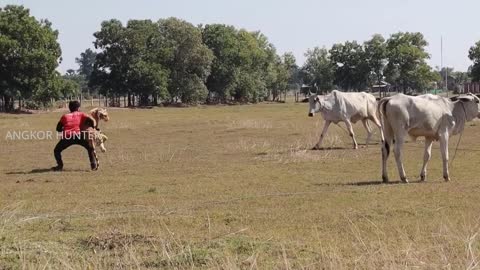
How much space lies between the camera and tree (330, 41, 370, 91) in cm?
12144

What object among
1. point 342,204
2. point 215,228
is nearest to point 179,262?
point 215,228

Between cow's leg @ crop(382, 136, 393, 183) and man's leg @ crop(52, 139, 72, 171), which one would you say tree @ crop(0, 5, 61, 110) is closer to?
man's leg @ crop(52, 139, 72, 171)

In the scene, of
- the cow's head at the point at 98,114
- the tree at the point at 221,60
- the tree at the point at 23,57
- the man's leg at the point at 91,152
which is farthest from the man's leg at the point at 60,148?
the tree at the point at 221,60

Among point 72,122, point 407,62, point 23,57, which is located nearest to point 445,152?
point 72,122

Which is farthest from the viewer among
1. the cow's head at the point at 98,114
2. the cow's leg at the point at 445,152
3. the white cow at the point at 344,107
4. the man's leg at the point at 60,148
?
the white cow at the point at 344,107

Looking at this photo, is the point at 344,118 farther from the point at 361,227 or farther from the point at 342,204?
the point at 361,227

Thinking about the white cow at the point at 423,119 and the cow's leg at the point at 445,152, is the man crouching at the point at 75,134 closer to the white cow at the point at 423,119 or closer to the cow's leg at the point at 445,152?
the white cow at the point at 423,119

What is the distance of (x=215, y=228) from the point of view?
10.3 metres

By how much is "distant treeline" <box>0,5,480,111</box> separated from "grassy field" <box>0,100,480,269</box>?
169 ft

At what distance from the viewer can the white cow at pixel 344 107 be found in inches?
1041

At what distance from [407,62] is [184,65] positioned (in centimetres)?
4403

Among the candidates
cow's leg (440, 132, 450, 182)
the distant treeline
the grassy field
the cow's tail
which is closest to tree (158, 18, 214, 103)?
the distant treeline

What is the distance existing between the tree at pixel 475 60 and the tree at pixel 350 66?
17396 mm

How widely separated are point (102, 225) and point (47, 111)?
229 feet
